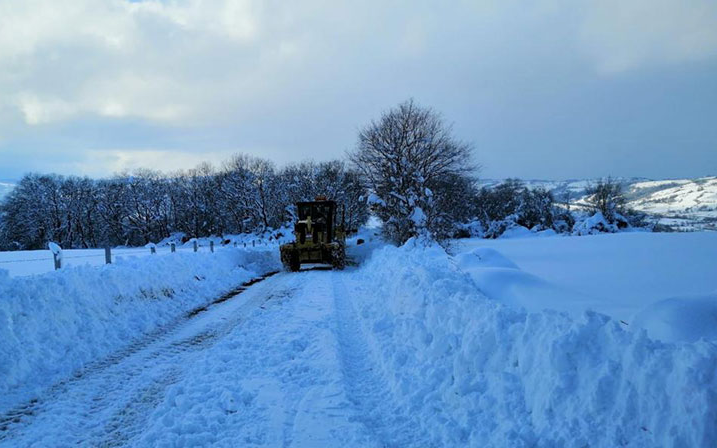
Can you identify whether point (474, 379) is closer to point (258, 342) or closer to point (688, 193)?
point (258, 342)

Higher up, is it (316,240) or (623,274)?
(316,240)

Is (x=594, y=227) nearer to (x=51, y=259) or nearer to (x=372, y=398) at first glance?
(x=372, y=398)

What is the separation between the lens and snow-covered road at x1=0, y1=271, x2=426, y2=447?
12.7 feet

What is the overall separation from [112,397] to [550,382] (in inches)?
189

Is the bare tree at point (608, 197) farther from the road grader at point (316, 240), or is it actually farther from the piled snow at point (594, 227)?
the road grader at point (316, 240)

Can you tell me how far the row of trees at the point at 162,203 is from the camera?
156 ft

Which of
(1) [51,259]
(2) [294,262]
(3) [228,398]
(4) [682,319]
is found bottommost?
(3) [228,398]

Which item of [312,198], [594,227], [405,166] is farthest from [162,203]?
[594,227]

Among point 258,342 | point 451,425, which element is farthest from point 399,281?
point 451,425

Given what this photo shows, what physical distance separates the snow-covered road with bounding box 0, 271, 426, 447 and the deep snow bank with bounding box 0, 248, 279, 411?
539 millimetres

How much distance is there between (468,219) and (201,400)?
165 feet

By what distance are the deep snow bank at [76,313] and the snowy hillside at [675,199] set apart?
87.1 feet

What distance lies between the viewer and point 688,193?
114 feet

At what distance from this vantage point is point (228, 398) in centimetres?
456
